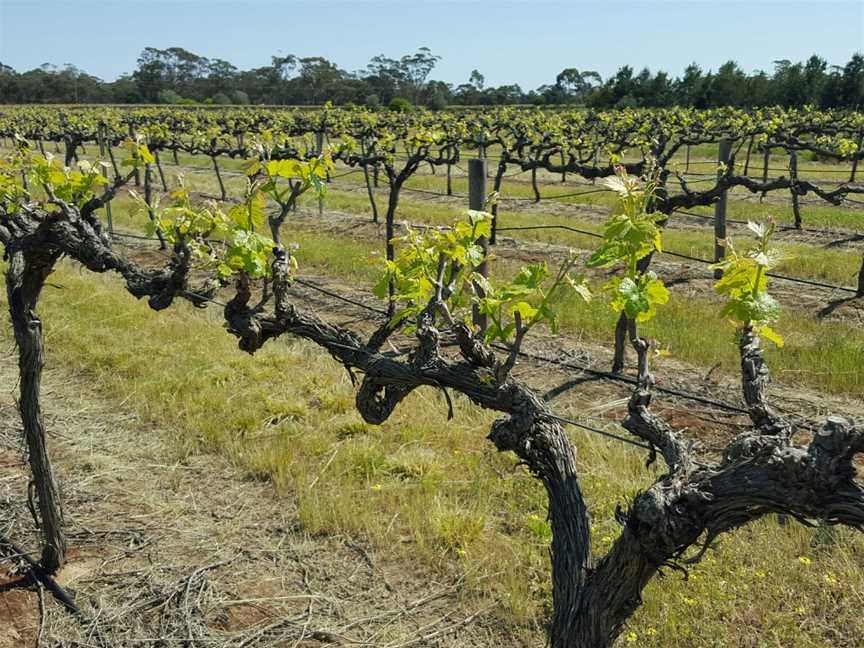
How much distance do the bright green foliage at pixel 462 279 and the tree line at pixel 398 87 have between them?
4455 centimetres

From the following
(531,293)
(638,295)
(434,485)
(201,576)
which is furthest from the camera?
(434,485)

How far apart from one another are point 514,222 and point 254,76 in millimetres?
84860

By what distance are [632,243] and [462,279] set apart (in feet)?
3.03

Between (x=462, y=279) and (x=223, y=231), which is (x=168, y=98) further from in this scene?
(x=462, y=279)

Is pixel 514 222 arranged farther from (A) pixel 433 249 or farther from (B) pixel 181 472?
(A) pixel 433 249

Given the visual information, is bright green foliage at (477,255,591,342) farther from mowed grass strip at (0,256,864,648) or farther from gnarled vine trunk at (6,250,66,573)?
gnarled vine trunk at (6,250,66,573)

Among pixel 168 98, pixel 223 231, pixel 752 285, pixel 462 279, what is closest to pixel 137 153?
pixel 223 231

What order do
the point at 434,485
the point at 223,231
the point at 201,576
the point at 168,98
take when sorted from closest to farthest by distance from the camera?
1. the point at 223,231
2. the point at 201,576
3. the point at 434,485
4. the point at 168,98

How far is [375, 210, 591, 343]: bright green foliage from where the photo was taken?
2369 millimetres

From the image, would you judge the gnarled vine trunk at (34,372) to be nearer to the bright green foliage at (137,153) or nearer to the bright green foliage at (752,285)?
the bright green foliage at (137,153)

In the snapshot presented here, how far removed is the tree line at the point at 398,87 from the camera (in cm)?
4347

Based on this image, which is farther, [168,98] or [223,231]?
[168,98]

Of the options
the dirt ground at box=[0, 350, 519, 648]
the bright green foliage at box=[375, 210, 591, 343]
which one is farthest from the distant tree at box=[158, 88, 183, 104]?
the bright green foliage at box=[375, 210, 591, 343]

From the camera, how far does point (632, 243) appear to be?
2025 millimetres
